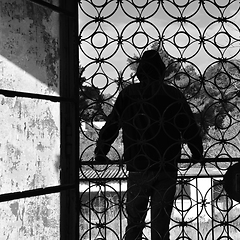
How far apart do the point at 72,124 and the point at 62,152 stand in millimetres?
143

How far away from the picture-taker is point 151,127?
2363 mm

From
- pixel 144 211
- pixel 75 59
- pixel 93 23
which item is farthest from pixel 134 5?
pixel 144 211

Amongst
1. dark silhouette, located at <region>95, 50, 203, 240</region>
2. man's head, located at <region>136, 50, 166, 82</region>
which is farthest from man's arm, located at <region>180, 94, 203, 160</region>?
man's head, located at <region>136, 50, 166, 82</region>

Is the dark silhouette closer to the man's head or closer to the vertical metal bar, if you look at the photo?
the man's head

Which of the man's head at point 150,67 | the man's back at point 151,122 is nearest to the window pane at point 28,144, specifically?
the man's back at point 151,122

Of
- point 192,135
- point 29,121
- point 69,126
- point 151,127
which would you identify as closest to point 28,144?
point 29,121

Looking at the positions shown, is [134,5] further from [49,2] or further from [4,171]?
[4,171]

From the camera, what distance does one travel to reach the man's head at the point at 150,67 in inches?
89.9

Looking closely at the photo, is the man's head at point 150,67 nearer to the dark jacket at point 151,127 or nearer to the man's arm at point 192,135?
the dark jacket at point 151,127

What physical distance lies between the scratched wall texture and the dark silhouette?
0.36 meters

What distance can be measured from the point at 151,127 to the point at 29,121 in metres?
0.73

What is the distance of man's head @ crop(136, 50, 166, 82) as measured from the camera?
2.28 m

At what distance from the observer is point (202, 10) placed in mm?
2289

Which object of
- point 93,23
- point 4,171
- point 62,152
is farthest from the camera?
point 93,23
